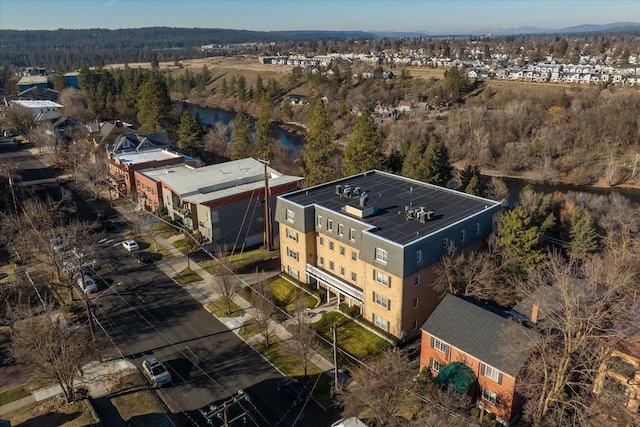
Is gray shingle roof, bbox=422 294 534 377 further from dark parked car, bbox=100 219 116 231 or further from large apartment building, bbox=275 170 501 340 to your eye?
dark parked car, bbox=100 219 116 231

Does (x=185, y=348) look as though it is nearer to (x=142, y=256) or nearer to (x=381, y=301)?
(x=381, y=301)

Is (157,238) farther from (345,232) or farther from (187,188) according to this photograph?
(345,232)

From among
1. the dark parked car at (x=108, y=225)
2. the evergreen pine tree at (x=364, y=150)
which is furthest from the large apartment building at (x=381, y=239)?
the dark parked car at (x=108, y=225)

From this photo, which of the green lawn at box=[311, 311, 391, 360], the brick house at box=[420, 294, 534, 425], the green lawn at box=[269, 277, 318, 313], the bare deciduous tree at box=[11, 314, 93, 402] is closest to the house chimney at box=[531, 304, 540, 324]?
the brick house at box=[420, 294, 534, 425]

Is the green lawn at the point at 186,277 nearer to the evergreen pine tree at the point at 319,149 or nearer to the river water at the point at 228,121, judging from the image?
the evergreen pine tree at the point at 319,149

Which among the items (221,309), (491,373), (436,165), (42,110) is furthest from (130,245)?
(42,110)

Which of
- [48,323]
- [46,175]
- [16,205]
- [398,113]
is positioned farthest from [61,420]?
[398,113]
